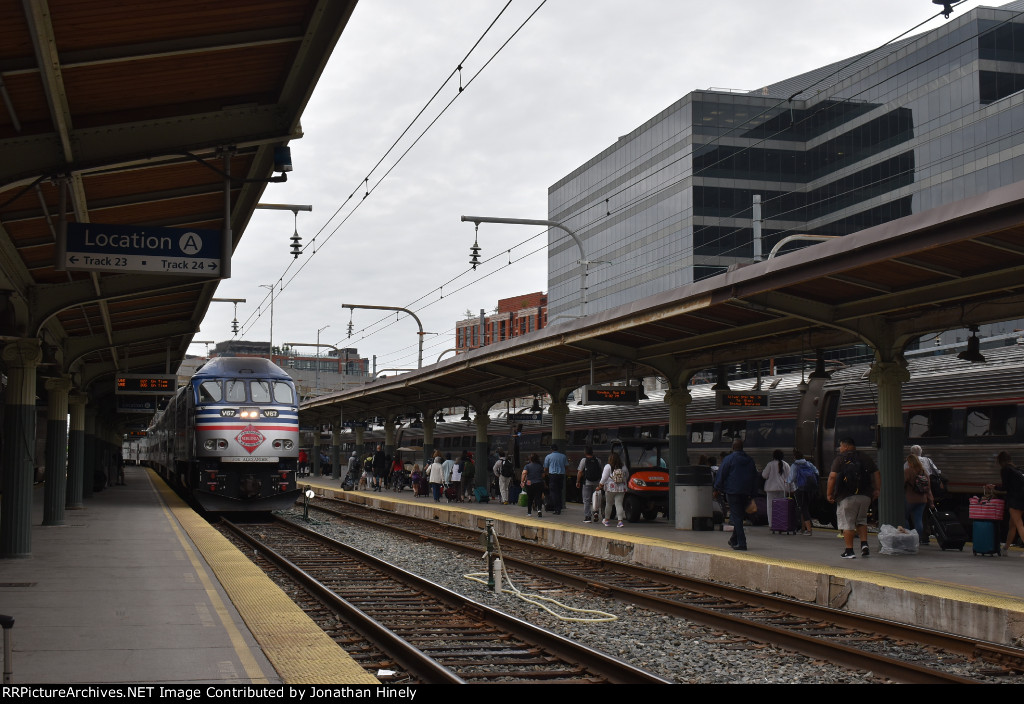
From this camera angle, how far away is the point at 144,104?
9.23 meters

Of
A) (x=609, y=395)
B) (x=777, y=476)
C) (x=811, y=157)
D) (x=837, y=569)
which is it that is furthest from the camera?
(x=811, y=157)

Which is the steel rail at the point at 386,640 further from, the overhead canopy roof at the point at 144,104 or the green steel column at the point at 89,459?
the green steel column at the point at 89,459

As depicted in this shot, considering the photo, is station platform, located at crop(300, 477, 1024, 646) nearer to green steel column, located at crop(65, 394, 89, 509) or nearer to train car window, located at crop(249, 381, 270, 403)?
train car window, located at crop(249, 381, 270, 403)

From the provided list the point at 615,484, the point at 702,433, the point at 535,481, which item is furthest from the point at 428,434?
the point at 615,484

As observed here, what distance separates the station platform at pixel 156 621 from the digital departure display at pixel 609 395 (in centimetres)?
849

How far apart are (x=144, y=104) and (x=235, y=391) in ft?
51.1

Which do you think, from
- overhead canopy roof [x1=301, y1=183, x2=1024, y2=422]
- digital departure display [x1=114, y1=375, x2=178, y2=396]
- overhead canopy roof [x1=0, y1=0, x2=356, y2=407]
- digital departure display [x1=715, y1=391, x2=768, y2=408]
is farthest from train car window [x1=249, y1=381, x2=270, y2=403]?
overhead canopy roof [x1=0, y1=0, x2=356, y2=407]

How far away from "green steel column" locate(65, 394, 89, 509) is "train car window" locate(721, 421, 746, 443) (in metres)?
16.0

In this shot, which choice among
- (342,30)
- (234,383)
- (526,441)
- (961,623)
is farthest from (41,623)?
(526,441)

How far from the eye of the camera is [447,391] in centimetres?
3300

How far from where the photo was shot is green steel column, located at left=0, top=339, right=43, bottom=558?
14711mm

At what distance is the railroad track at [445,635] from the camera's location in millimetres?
8273

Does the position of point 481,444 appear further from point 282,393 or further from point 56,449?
point 56,449

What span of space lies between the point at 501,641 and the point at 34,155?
6.13 metres
